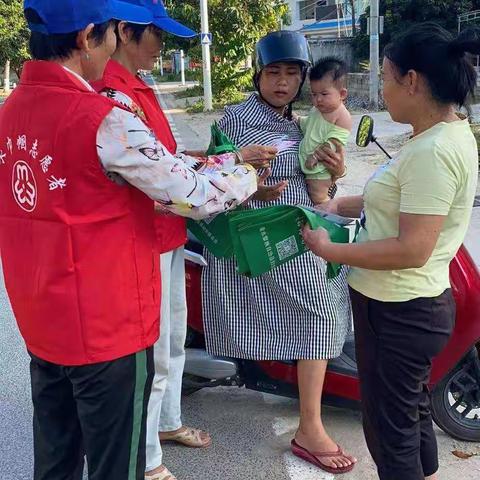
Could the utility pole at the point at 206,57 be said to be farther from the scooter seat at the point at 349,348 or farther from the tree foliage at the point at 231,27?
the scooter seat at the point at 349,348

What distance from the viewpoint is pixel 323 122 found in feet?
8.46

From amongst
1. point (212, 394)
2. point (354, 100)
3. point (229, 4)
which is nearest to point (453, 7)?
point (354, 100)

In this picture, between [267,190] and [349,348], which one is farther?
[349,348]

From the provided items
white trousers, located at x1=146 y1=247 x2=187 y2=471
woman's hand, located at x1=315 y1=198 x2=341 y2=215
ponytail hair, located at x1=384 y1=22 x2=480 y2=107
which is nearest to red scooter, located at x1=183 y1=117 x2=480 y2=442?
white trousers, located at x1=146 y1=247 x2=187 y2=471

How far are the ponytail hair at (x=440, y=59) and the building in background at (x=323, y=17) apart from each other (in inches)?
1618

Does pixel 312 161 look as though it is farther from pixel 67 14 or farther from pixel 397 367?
pixel 67 14

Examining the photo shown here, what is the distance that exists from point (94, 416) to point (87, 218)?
54 cm

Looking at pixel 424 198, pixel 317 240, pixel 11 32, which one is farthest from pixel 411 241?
pixel 11 32

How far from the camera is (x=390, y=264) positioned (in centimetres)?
179

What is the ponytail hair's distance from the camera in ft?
5.64

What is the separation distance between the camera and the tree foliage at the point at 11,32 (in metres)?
30.9

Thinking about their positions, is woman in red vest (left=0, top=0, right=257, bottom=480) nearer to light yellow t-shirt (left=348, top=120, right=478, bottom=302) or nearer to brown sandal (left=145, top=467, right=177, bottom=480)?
Answer: light yellow t-shirt (left=348, top=120, right=478, bottom=302)

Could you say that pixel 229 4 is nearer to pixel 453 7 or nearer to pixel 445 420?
pixel 453 7

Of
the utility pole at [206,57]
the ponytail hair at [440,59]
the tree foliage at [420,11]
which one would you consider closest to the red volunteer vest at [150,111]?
the ponytail hair at [440,59]
